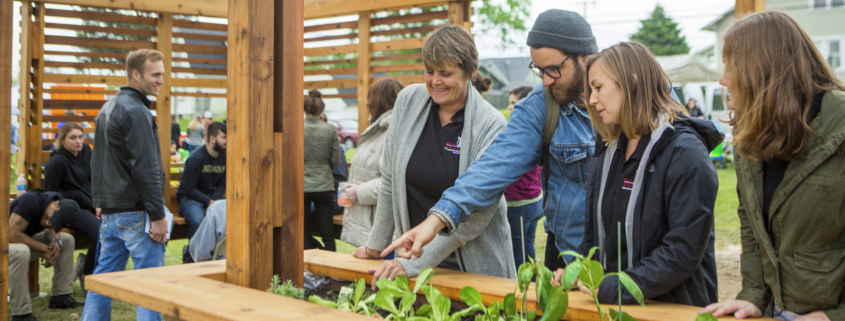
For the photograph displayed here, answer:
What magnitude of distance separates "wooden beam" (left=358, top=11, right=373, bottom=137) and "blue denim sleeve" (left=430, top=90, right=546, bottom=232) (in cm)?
428

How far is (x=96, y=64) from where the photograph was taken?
607 cm

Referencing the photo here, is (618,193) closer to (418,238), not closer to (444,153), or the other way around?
(418,238)

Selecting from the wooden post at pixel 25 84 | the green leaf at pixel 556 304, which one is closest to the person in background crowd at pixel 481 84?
the green leaf at pixel 556 304

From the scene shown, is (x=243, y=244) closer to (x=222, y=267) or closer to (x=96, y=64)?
(x=222, y=267)

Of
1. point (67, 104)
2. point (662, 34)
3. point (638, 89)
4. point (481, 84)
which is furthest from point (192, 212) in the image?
point (662, 34)

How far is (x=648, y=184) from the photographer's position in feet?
5.46

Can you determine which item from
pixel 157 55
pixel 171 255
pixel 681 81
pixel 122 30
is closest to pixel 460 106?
pixel 157 55

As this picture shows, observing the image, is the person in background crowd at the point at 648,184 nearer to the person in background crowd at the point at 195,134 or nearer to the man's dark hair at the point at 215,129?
the man's dark hair at the point at 215,129

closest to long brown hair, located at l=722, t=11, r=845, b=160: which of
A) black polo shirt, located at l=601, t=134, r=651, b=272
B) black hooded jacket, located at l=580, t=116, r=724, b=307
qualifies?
black hooded jacket, located at l=580, t=116, r=724, b=307

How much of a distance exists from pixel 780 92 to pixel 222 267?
67.8 inches

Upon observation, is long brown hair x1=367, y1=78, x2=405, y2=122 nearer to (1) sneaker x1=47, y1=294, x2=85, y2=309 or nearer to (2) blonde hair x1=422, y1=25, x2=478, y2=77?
(2) blonde hair x1=422, y1=25, x2=478, y2=77

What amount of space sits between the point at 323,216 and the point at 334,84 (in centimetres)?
201

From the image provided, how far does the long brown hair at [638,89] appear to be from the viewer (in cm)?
171

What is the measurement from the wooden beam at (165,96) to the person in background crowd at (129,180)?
2345mm
